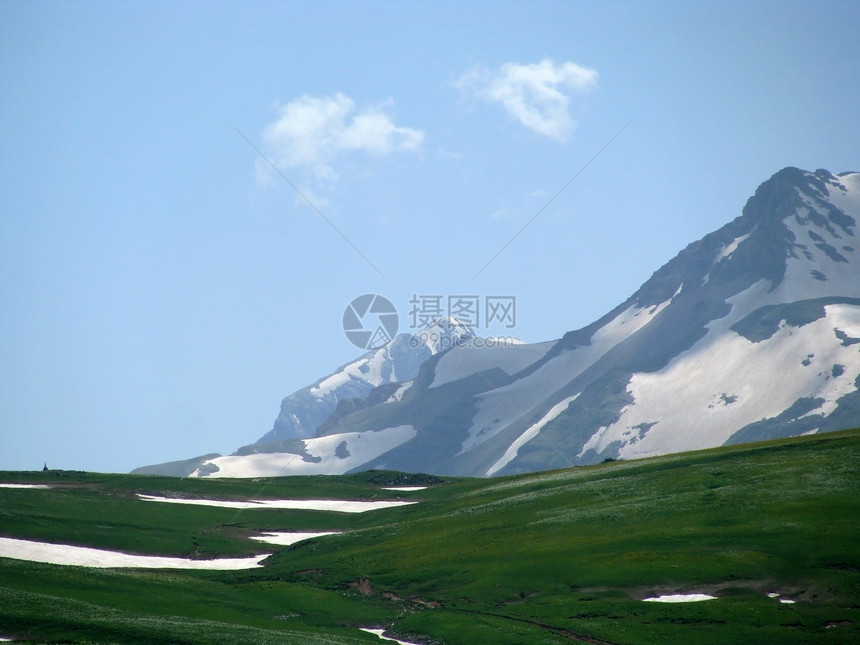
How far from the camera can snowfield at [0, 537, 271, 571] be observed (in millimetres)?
72250

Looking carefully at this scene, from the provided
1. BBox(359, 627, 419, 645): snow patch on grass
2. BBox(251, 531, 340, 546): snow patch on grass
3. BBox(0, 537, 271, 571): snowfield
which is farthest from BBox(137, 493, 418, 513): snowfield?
BBox(359, 627, 419, 645): snow patch on grass

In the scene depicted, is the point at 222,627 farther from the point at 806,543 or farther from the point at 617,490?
the point at 617,490

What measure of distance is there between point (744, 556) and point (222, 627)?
34.1 meters

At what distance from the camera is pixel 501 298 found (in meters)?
152

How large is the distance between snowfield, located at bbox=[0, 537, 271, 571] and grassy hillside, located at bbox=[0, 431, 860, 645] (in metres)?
2.76

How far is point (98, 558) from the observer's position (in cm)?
7588

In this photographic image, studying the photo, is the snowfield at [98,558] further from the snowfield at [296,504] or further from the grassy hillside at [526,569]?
the snowfield at [296,504]

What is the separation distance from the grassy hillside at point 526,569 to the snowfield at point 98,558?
A: 2756 mm

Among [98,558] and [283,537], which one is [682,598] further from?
[283,537]

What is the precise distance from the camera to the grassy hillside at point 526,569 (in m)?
47.7

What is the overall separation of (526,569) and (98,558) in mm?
39074

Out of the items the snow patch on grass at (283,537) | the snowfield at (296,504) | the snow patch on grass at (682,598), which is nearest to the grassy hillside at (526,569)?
the snow patch on grass at (682,598)

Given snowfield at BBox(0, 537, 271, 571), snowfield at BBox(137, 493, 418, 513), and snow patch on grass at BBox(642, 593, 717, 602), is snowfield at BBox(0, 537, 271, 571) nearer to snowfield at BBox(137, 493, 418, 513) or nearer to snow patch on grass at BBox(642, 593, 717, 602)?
snowfield at BBox(137, 493, 418, 513)

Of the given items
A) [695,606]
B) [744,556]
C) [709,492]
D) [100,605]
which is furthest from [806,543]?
[100,605]
